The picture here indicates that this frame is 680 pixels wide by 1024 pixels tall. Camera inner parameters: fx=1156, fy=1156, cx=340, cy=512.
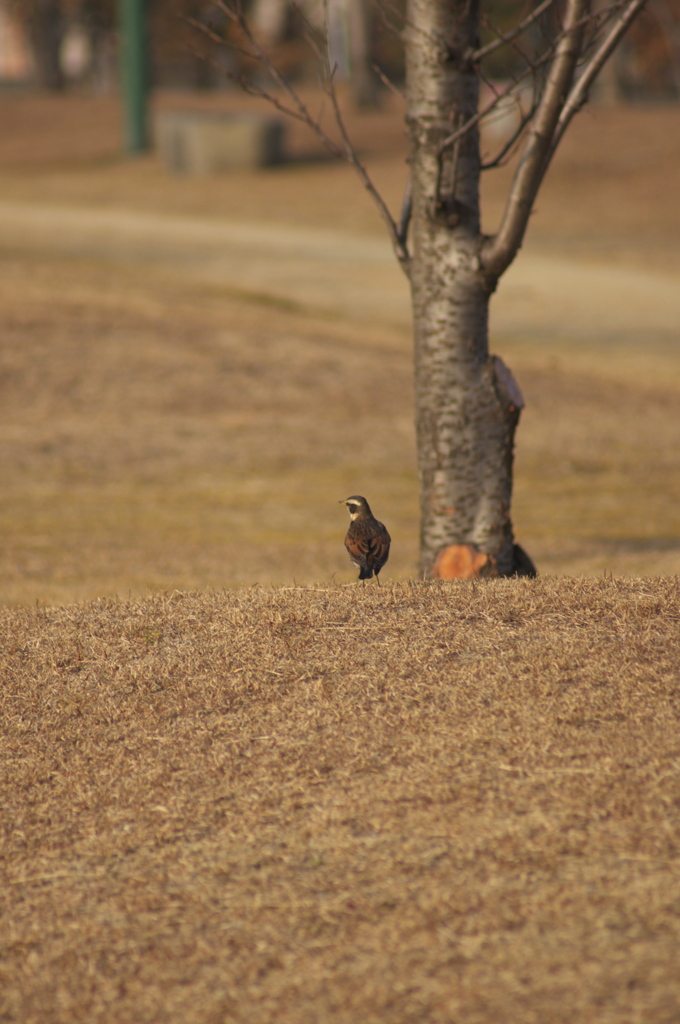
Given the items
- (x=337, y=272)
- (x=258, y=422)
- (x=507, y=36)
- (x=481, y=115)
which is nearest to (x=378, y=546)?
(x=481, y=115)

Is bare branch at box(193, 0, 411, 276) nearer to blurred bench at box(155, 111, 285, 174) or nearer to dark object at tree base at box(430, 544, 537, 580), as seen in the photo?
dark object at tree base at box(430, 544, 537, 580)

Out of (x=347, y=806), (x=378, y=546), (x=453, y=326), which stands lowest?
(x=347, y=806)

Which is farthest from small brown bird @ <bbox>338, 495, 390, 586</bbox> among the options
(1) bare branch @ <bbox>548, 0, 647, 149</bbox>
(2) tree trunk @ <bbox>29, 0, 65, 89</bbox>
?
(2) tree trunk @ <bbox>29, 0, 65, 89</bbox>

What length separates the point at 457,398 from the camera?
22.6ft

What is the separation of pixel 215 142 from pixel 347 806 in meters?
34.7

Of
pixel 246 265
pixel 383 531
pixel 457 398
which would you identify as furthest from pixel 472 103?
pixel 246 265

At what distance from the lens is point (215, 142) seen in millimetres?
36000

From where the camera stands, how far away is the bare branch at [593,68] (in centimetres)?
643

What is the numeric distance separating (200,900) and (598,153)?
1391 inches

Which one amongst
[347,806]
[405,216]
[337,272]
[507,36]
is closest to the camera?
[347,806]

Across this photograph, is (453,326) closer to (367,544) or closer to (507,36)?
(507,36)

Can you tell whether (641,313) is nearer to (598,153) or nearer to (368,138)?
(598,153)

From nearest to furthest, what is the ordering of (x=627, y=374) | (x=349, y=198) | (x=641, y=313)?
(x=627, y=374) < (x=641, y=313) < (x=349, y=198)

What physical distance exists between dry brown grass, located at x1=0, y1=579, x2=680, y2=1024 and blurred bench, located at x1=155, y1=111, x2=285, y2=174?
32.7 m
